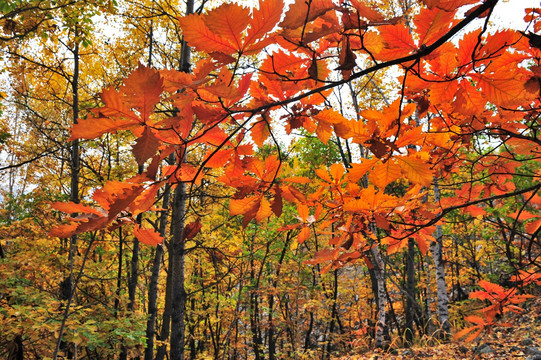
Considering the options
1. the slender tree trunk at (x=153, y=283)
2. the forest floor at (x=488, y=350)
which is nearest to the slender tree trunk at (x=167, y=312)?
the slender tree trunk at (x=153, y=283)

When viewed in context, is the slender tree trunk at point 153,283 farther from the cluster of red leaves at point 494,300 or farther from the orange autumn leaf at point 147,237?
the cluster of red leaves at point 494,300

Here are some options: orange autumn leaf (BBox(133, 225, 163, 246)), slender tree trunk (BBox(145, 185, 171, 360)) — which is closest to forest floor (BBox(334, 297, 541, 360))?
slender tree trunk (BBox(145, 185, 171, 360))

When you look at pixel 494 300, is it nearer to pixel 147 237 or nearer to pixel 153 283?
pixel 147 237

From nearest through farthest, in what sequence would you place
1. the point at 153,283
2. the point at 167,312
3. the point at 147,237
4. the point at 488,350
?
the point at 147,237 < the point at 167,312 < the point at 488,350 < the point at 153,283

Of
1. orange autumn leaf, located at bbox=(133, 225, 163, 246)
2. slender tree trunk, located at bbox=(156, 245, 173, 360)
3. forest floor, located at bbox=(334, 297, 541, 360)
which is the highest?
orange autumn leaf, located at bbox=(133, 225, 163, 246)

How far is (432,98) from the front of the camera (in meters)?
0.77

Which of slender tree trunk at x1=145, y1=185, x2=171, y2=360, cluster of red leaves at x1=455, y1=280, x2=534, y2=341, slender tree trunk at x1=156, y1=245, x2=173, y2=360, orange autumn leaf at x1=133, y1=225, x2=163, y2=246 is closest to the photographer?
orange autumn leaf at x1=133, y1=225, x2=163, y2=246

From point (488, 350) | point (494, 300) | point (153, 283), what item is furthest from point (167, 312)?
point (488, 350)

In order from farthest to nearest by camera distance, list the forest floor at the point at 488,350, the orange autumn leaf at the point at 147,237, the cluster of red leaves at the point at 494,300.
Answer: the forest floor at the point at 488,350 → the cluster of red leaves at the point at 494,300 → the orange autumn leaf at the point at 147,237

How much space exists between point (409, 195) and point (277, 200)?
50cm

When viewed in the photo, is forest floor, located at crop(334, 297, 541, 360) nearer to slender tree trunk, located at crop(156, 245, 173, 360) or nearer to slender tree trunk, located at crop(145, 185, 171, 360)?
slender tree trunk, located at crop(156, 245, 173, 360)

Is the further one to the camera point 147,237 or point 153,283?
point 153,283

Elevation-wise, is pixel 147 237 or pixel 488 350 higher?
pixel 147 237

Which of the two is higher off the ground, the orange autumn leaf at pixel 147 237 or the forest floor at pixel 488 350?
the orange autumn leaf at pixel 147 237
